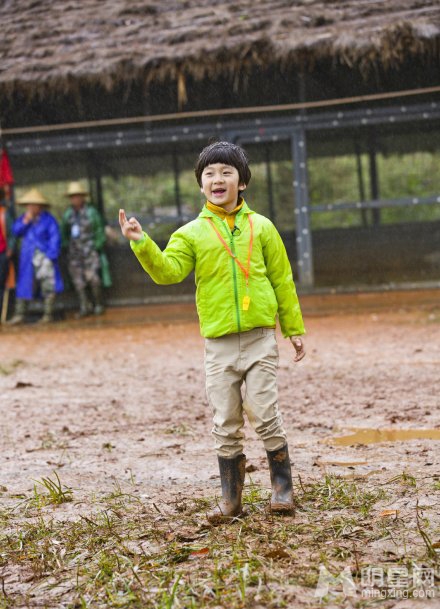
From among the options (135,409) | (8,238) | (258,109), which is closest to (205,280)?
(135,409)

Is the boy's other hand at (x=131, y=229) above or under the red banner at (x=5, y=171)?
above

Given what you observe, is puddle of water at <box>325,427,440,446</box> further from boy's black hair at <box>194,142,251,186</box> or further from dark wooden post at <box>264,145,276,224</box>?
dark wooden post at <box>264,145,276,224</box>

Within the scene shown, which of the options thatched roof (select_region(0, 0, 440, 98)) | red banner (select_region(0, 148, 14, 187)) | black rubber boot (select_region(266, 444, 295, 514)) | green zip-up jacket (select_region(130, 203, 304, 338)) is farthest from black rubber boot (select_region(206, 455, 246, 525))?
red banner (select_region(0, 148, 14, 187))

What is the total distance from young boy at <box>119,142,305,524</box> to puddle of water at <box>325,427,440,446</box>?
1321 mm

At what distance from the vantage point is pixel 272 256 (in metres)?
3.58

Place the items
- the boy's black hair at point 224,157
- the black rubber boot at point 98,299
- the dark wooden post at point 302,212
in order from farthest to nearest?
→ the black rubber boot at point 98,299
the dark wooden post at point 302,212
the boy's black hair at point 224,157

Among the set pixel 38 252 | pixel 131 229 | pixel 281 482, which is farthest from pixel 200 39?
pixel 281 482

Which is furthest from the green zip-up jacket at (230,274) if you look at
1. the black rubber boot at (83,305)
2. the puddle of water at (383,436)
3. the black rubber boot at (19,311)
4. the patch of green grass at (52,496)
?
the black rubber boot at (19,311)

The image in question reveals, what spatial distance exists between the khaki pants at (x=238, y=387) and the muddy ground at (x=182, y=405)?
529mm

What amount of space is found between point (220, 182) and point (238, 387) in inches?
33.7

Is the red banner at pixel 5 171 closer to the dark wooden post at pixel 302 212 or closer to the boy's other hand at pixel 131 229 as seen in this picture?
the dark wooden post at pixel 302 212

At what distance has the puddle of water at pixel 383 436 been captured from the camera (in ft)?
15.3

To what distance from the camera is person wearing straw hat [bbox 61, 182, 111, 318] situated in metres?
11.4

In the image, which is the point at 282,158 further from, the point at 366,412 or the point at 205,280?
the point at 205,280
